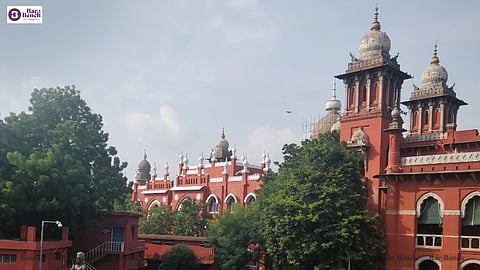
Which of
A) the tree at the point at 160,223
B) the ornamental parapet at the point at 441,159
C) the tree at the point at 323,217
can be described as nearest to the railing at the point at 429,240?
Result: the tree at the point at 323,217

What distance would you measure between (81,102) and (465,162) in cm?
2190

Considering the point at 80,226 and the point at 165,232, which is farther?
the point at 165,232

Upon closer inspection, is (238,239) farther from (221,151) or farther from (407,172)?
(221,151)

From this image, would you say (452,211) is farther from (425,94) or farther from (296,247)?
(425,94)

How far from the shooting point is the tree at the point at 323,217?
2605 centimetres

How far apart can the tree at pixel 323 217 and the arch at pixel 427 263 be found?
1971mm

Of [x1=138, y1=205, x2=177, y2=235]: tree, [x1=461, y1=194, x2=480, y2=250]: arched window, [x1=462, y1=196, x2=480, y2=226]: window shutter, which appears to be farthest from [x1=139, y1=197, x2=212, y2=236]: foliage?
[x1=462, y1=196, x2=480, y2=226]: window shutter

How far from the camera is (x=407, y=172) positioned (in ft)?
90.3

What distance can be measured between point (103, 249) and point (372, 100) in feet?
58.4

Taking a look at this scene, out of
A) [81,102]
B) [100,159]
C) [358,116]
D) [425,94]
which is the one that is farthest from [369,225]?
[81,102]

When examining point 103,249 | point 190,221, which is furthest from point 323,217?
point 190,221

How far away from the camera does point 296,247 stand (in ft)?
88.2

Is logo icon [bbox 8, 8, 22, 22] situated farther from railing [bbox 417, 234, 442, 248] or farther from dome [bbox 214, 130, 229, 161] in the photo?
dome [bbox 214, 130, 229, 161]

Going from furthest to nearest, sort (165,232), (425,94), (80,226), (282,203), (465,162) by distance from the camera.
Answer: (165,232)
(425,94)
(80,226)
(282,203)
(465,162)
